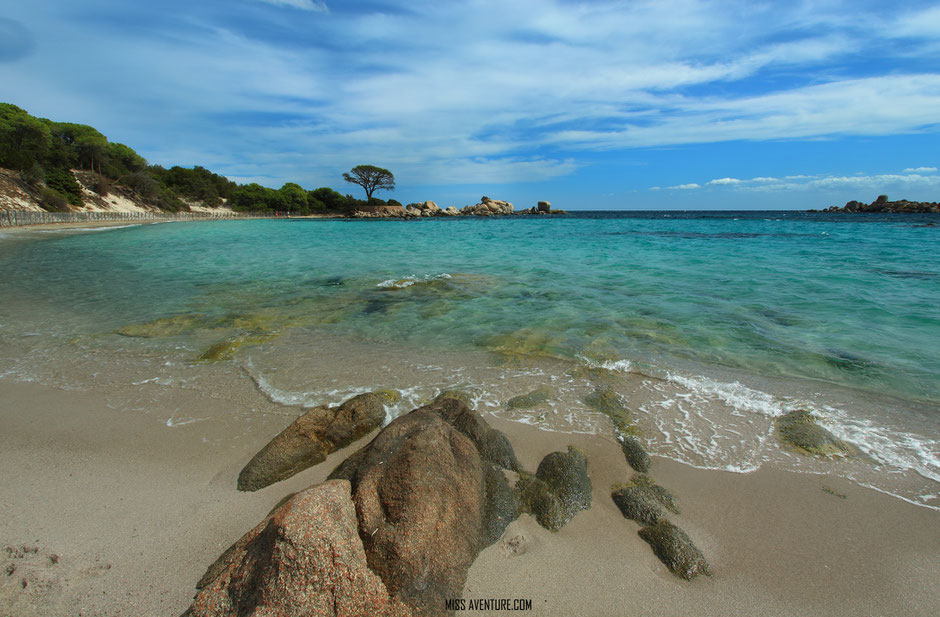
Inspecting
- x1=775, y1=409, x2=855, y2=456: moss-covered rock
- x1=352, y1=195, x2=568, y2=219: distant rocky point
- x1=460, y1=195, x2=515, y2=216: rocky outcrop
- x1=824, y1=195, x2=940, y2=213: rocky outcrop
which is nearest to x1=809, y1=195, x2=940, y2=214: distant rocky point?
x1=824, y1=195, x2=940, y2=213: rocky outcrop

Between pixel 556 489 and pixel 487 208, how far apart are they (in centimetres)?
10783

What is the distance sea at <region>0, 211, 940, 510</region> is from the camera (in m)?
4.29

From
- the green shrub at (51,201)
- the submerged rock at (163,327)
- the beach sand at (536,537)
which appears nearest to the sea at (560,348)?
the submerged rock at (163,327)

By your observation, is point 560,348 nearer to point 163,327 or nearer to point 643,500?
point 643,500

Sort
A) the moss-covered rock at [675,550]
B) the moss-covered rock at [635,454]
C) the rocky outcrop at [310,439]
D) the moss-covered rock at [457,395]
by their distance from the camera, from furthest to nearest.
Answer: the moss-covered rock at [457,395], the moss-covered rock at [635,454], the rocky outcrop at [310,439], the moss-covered rock at [675,550]

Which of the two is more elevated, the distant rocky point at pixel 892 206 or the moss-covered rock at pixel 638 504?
the distant rocky point at pixel 892 206

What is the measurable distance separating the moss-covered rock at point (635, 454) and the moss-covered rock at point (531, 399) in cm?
101

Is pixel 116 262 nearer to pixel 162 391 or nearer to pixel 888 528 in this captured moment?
pixel 162 391

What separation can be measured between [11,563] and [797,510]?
5.20 metres

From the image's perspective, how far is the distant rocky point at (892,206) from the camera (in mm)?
74812

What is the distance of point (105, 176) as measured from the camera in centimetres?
5881

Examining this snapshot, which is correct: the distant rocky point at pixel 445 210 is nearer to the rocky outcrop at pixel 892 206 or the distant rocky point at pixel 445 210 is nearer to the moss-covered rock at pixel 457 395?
the rocky outcrop at pixel 892 206

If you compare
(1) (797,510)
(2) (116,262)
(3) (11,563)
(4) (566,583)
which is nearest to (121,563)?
(3) (11,563)

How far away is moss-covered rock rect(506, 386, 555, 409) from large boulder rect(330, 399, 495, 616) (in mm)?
1620
